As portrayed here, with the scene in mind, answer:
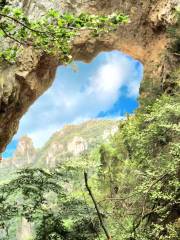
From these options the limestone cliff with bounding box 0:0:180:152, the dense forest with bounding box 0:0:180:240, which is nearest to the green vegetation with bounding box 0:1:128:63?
the dense forest with bounding box 0:0:180:240

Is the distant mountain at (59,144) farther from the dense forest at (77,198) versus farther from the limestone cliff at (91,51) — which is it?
the dense forest at (77,198)

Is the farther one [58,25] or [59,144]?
[59,144]

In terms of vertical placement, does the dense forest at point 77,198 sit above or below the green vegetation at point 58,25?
below

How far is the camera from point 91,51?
17891mm

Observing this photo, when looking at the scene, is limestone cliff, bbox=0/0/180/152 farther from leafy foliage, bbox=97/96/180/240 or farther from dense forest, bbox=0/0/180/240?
dense forest, bbox=0/0/180/240

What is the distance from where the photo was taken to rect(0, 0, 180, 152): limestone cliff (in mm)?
14656

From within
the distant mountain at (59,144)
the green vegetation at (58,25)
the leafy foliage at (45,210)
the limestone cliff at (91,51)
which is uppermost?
the distant mountain at (59,144)

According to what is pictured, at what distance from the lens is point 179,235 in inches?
223

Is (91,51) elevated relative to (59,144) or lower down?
lower down

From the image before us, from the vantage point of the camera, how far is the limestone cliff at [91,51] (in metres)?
14.7

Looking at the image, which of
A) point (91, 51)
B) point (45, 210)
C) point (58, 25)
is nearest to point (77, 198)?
point (45, 210)

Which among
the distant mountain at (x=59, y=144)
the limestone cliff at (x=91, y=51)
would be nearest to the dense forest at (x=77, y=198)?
the limestone cliff at (x=91, y=51)

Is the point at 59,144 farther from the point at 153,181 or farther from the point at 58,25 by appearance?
the point at 58,25

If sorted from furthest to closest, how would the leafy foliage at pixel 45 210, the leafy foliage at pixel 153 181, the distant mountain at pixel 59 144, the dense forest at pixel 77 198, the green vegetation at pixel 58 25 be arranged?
the distant mountain at pixel 59 144 → the leafy foliage at pixel 45 210 → the leafy foliage at pixel 153 181 → the dense forest at pixel 77 198 → the green vegetation at pixel 58 25
